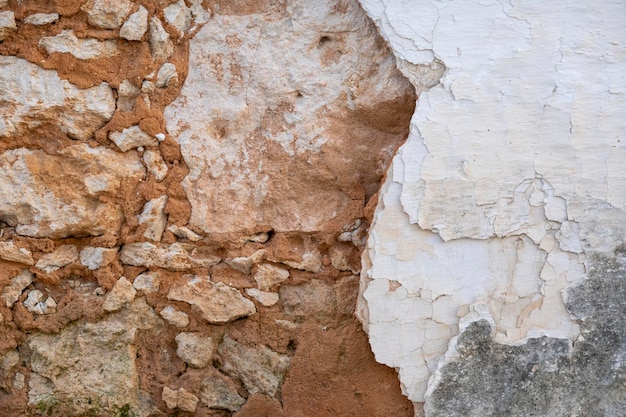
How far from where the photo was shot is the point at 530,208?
86.9 inches

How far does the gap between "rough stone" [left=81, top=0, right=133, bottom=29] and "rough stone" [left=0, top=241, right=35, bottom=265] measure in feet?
2.79

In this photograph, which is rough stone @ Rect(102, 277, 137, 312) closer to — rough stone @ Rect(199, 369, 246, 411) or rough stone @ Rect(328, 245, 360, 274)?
rough stone @ Rect(199, 369, 246, 411)

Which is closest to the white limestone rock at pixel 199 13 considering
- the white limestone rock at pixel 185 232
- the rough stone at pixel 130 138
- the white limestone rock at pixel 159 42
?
the white limestone rock at pixel 159 42

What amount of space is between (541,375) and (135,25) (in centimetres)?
183

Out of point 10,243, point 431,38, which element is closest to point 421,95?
point 431,38

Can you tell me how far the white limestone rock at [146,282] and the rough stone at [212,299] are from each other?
6cm

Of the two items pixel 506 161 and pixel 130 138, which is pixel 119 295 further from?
pixel 506 161

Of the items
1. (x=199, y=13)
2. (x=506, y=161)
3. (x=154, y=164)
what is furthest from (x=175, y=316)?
(x=506, y=161)

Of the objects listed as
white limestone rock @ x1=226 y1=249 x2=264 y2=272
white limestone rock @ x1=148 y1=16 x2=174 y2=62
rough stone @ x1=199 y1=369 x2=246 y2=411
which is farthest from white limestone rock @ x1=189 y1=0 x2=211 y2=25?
rough stone @ x1=199 y1=369 x2=246 y2=411

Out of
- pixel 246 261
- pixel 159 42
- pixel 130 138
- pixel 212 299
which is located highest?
pixel 159 42

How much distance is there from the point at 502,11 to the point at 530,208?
645mm

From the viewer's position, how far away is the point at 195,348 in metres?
2.55

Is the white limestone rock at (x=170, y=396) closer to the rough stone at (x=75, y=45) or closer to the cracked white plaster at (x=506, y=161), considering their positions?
the cracked white plaster at (x=506, y=161)

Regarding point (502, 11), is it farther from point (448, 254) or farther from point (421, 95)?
point (448, 254)
